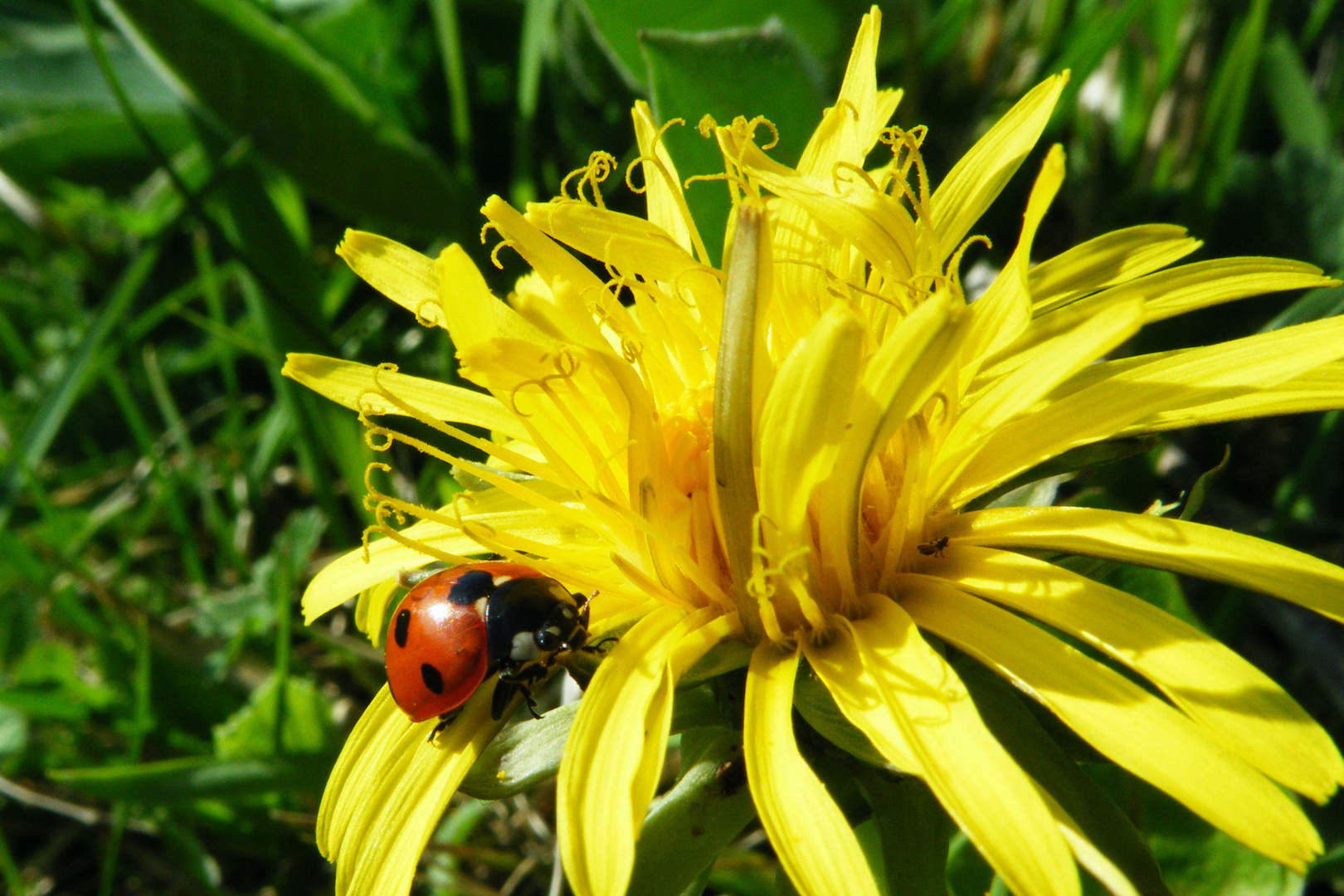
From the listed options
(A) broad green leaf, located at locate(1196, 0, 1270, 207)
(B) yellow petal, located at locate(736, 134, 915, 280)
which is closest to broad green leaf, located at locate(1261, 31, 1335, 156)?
(A) broad green leaf, located at locate(1196, 0, 1270, 207)

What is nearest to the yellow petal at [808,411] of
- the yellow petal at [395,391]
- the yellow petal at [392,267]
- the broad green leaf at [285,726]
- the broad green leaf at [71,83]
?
the yellow petal at [395,391]

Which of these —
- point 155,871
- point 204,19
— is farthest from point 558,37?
point 155,871

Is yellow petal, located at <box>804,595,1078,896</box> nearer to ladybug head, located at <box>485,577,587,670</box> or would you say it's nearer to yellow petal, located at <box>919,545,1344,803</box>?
yellow petal, located at <box>919,545,1344,803</box>

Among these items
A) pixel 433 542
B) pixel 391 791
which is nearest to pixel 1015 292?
pixel 433 542

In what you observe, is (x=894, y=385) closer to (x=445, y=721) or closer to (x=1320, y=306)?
(x=445, y=721)

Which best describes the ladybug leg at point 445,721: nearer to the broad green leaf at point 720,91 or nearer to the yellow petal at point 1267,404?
the yellow petal at point 1267,404

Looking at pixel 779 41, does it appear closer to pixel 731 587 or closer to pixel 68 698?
pixel 731 587
